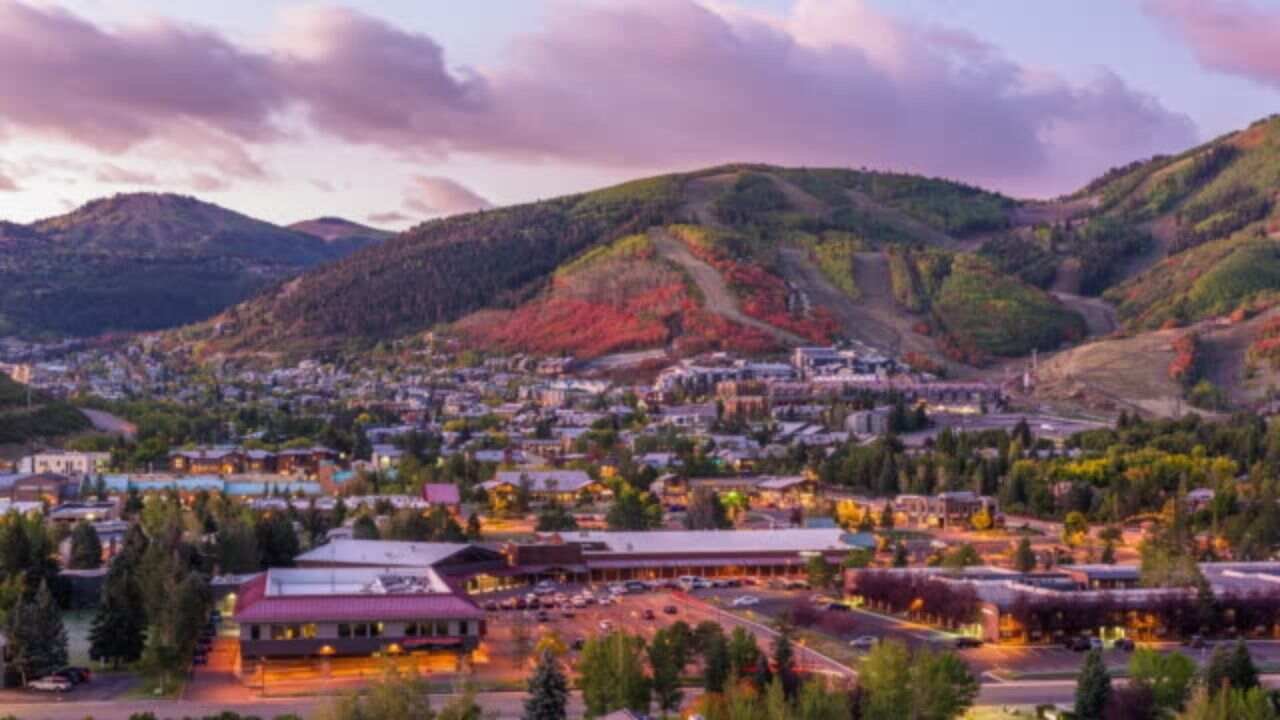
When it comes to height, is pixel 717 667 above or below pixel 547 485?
below

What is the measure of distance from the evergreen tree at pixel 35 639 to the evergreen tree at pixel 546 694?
579 inches

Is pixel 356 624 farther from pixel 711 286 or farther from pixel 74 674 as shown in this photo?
pixel 711 286

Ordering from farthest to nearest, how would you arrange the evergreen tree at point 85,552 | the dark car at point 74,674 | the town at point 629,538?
the evergreen tree at point 85,552 < the town at point 629,538 < the dark car at point 74,674

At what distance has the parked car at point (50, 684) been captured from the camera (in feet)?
135

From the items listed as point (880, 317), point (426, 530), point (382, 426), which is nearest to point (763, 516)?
point (426, 530)

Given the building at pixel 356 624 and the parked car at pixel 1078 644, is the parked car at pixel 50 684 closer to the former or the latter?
the building at pixel 356 624

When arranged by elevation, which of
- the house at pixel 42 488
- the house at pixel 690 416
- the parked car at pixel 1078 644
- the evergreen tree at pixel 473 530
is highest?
the house at pixel 690 416

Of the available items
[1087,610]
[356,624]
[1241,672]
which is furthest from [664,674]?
[1087,610]

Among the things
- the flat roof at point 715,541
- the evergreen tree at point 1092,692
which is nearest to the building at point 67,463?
the flat roof at point 715,541

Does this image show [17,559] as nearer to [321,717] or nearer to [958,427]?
[321,717]

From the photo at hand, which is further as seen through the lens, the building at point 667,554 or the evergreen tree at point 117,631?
the building at point 667,554

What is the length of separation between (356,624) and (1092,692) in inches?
786

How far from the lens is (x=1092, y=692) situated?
36.1 meters

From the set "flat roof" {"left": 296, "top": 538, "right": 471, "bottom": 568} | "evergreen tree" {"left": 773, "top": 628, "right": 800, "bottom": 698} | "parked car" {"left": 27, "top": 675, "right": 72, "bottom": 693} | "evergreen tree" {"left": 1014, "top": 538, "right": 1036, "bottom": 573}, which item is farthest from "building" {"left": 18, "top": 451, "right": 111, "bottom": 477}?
"evergreen tree" {"left": 773, "top": 628, "right": 800, "bottom": 698}
